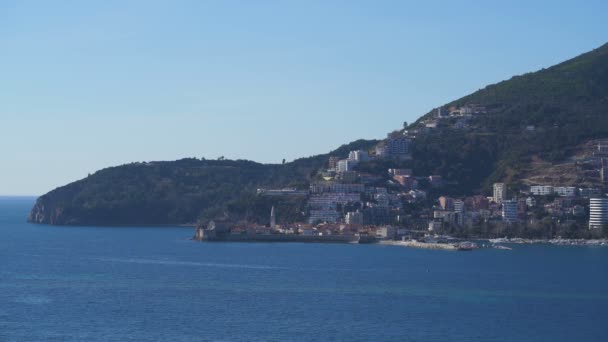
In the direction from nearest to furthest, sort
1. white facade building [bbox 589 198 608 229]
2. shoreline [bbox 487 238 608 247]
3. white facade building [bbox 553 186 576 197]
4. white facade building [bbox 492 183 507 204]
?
shoreline [bbox 487 238 608 247], white facade building [bbox 589 198 608 229], white facade building [bbox 553 186 576 197], white facade building [bbox 492 183 507 204]

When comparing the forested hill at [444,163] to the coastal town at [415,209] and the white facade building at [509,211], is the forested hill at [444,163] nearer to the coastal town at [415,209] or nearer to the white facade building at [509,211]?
the coastal town at [415,209]

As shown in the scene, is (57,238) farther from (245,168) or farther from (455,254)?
(245,168)

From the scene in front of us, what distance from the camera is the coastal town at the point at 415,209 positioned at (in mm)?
88688

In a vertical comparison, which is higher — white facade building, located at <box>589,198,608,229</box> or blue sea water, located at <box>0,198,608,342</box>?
white facade building, located at <box>589,198,608,229</box>

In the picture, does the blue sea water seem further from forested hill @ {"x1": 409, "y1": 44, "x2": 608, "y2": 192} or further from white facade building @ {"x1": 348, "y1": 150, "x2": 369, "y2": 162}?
white facade building @ {"x1": 348, "y1": 150, "x2": 369, "y2": 162}

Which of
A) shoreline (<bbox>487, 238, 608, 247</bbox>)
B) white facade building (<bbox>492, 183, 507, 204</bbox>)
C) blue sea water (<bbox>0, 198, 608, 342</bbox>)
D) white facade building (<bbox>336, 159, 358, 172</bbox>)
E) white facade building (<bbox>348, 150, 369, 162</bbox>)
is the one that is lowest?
blue sea water (<bbox>0, 198, 608, 342</bbox>)

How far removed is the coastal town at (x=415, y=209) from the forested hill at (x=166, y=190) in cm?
721

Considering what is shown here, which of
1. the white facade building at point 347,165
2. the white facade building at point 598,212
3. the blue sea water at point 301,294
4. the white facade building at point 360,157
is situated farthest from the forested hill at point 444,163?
the blue sea water at point 301,294

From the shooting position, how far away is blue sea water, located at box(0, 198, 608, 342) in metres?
38.6

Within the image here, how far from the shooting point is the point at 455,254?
2916 inches

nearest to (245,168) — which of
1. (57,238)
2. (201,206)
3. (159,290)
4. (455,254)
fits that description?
(201,206)

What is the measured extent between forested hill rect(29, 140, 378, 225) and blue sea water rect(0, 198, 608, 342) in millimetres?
39261

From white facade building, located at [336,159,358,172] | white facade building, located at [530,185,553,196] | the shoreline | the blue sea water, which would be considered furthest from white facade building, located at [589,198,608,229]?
white facade building, located at [336,159,358,172]

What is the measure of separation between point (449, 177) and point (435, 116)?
997 inches
